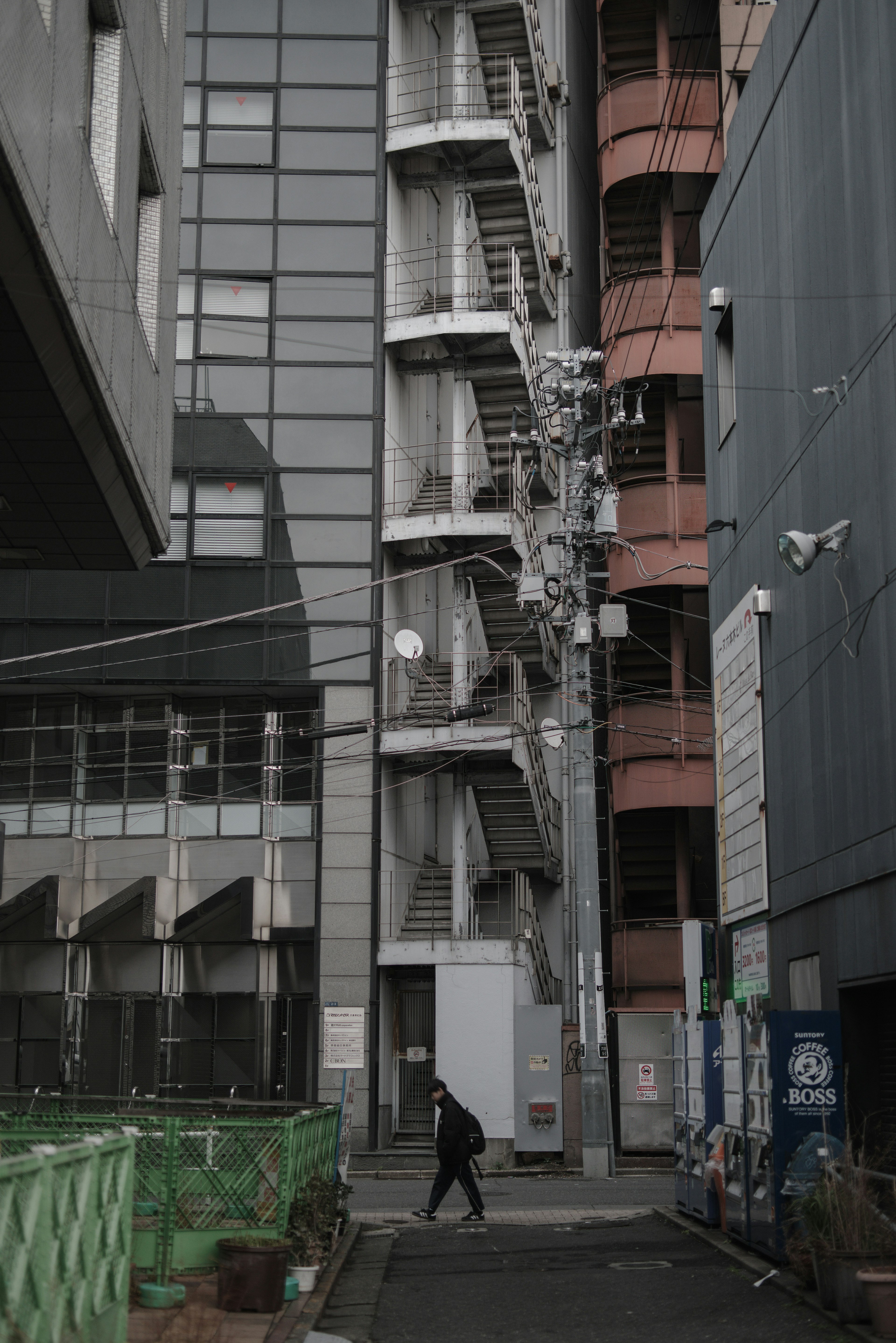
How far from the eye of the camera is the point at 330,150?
34781 mm

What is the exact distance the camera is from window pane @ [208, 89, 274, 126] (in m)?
34.9

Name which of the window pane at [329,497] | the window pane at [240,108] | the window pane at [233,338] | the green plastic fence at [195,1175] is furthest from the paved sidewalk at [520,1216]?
the window pane at [240,108]

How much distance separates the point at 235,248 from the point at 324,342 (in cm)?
300

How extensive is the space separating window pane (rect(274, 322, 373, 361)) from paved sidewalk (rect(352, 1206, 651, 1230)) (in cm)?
1927

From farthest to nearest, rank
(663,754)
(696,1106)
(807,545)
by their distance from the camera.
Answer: (663,754) < (696,1106) < (807,545)

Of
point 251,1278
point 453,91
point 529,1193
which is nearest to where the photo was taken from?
point 251,1278

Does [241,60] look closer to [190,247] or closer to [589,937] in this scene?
[190,247]

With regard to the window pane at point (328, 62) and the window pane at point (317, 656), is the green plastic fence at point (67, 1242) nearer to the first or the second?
the window pane at point (317, 656)

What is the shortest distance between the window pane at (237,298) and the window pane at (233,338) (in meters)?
0.25

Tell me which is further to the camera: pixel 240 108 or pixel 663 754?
pixel 240 108

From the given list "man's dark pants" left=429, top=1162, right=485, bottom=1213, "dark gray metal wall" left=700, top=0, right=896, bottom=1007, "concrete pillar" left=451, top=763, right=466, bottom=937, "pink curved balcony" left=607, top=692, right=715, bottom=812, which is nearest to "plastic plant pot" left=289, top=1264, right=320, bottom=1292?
"dark gray metal wall" left=700, top=0, right=896, bottom=1007

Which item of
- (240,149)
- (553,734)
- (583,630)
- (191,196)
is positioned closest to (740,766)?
(583,630)

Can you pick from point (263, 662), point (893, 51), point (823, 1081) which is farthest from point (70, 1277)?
point (263, 662)

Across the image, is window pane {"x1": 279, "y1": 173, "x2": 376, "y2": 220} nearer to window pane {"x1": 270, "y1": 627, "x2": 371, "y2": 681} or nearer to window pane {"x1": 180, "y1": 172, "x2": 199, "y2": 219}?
window pane {"x1": 180, "y1": 172, "x2": 199, "y2": 219}
